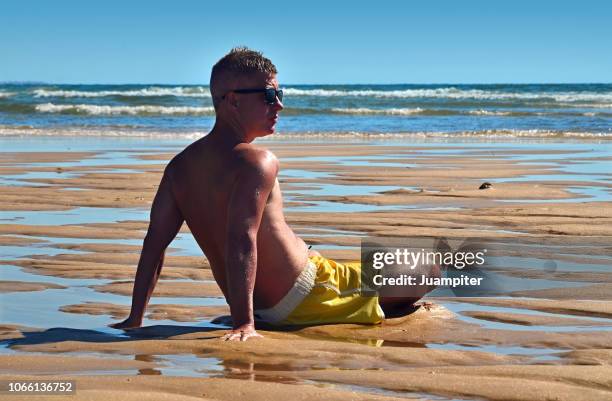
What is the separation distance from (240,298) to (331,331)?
49 cm

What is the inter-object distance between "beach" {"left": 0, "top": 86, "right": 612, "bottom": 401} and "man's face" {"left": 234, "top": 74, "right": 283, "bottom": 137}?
0.87 metres

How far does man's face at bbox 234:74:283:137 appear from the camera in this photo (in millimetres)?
4520

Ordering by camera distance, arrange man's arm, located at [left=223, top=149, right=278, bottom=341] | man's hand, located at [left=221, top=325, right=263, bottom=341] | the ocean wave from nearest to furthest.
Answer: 1. man's hand, located at [left=221, top=325, right=263, bottom=341]
2. man's arm, located at [left=223, top=149, right=278, bottom=341]
3. the ocean wave

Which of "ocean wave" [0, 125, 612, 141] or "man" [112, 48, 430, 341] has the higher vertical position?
"man" [112, 48, 430, 341]

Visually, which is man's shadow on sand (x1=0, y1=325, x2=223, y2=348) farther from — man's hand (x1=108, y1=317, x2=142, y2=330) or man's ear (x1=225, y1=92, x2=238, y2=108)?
man's ear (x1=225, y1=92, x2=238, y2=108)

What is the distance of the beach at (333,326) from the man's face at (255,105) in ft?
2.84

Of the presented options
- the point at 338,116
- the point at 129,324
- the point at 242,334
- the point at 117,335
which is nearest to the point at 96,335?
the point at 117,335

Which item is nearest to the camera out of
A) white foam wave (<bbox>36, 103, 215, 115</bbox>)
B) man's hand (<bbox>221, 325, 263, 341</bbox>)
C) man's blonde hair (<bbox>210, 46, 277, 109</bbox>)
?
man's hand (<bbox>221, 325, 263, 341</bbox>)

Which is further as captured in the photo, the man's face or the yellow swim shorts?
the yellow swim shorts

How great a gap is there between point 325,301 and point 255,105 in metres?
0.88

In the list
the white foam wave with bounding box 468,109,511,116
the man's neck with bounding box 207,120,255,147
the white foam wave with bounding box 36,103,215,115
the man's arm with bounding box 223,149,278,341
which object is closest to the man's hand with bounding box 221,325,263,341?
the man's arm with bounding box 223,149,278,341

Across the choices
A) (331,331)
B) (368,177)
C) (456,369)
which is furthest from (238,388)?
(368,177)

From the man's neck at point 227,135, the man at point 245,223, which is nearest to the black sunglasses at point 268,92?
the man at point 245,223

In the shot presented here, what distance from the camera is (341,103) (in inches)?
1692
